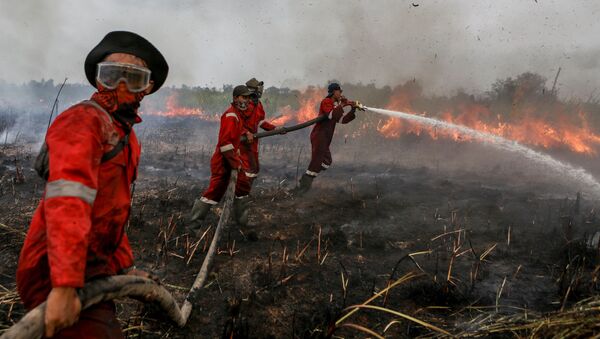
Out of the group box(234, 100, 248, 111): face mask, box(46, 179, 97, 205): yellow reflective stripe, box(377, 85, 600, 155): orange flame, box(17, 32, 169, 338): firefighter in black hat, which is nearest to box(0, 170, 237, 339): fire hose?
box(17, 32, 169, 338): firefighter in black hat

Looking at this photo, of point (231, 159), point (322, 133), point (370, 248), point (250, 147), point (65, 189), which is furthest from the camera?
point (322, 133)

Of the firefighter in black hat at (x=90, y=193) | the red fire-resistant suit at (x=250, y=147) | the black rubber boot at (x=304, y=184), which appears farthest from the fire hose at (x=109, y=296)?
the black rubber boot at (x=304, y=184)

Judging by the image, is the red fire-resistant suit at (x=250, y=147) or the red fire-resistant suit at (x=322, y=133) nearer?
the red fire-resistant suit at (x=250, y=147)

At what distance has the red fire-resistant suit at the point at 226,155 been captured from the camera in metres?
4.90

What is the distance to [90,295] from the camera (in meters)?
1.53

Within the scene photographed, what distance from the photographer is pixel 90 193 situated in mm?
1487

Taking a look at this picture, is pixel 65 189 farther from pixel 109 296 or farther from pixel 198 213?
pixel 198 213

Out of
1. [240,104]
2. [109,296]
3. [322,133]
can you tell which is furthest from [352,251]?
[109,296]

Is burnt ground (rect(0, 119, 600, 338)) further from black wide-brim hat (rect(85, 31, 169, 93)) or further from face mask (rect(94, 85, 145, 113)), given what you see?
black wide-brim hat (rect(85, 31, 169, 93))

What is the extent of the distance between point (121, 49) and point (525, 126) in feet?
66.4

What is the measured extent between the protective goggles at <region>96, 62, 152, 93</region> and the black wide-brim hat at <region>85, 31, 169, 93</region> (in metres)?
0.08

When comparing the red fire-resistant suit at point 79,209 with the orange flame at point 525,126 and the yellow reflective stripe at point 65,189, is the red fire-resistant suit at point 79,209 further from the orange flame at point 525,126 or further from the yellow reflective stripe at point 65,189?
the orange flame at point 525,126

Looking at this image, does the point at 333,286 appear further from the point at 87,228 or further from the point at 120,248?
the point at 87,228

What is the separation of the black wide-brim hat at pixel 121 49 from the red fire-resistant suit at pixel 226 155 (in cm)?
279
